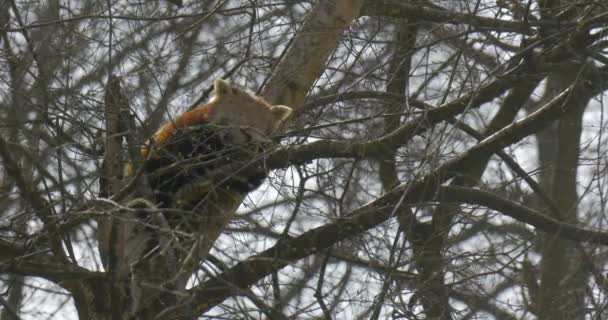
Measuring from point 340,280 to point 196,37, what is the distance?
2.57m

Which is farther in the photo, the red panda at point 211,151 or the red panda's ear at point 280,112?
the red panda's ear at point 280,112

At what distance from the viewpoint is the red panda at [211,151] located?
4502 mm

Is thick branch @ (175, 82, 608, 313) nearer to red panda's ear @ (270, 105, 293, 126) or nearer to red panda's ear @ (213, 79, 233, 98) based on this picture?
red panda's ear @ (270, 105, 293, 126)

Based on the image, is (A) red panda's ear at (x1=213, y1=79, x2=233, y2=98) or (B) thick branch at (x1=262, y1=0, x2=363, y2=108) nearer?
(B) thick branch at (x1=262, y1=0, x2=363, y2=108)

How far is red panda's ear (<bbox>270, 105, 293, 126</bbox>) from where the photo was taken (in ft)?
18.2

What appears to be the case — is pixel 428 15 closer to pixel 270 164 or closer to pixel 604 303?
pixel 270 164

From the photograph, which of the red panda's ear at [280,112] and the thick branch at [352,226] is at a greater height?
the red panda's ear at [280,112]

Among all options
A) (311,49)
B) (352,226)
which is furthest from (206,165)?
(311,49)

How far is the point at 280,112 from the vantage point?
5.75 meters

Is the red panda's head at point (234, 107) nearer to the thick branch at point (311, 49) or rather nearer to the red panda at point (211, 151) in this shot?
the red panda at point (211, 151)

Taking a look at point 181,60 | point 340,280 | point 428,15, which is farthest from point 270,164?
point 428,15

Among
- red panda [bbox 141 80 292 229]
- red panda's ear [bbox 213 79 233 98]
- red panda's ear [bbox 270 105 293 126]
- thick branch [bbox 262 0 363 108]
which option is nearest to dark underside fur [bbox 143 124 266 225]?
red panda [bbox 141 80 292 229]

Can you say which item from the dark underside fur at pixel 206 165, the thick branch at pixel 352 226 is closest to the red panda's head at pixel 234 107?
the dark underside fur at pixel 206 165

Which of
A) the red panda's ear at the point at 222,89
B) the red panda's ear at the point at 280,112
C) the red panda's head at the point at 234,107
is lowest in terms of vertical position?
the red panda's ear at the point at 280,112
